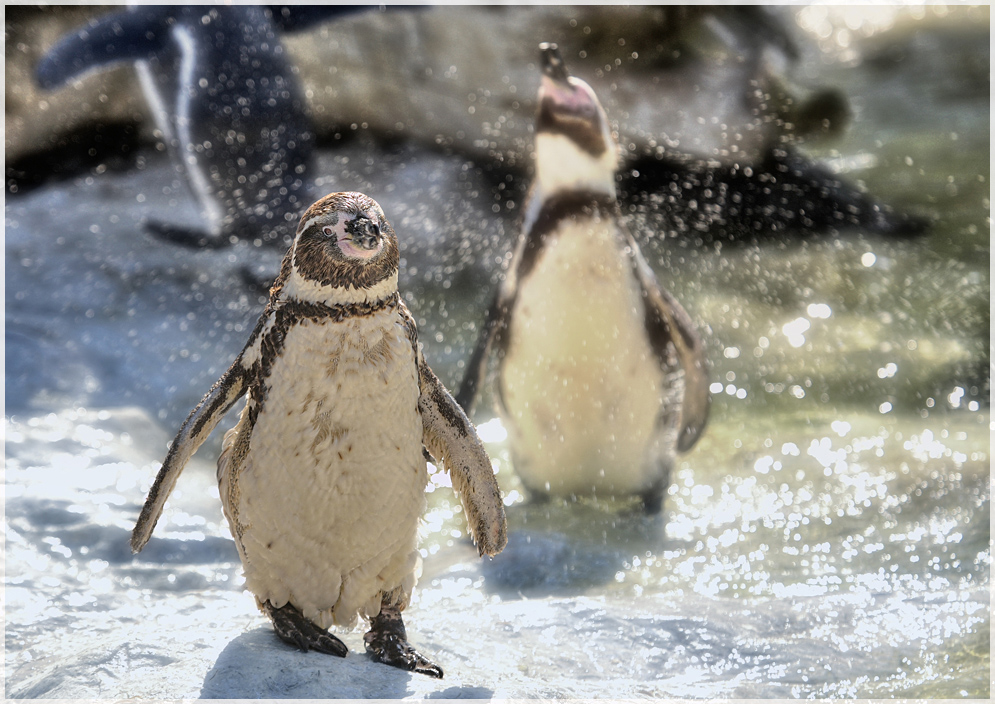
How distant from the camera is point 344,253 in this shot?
4.67 ft

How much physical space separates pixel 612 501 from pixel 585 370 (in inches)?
17.3

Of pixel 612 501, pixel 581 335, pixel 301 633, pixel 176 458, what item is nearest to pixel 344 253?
pixel 176 458

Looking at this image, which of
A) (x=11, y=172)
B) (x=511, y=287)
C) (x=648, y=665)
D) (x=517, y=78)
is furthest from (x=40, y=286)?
(x=648, y=665)

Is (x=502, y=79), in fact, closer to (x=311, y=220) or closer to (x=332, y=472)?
(x=311, y=220)

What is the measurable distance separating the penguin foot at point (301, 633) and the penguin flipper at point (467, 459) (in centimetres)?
31

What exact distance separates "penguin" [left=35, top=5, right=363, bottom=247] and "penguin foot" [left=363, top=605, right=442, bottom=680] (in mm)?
2920

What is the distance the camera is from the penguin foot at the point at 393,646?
1567mm

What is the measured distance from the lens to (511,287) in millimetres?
2797

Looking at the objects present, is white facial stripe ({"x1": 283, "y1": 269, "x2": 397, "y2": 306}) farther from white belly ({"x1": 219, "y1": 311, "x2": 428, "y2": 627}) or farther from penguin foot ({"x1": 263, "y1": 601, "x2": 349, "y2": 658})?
penguin foot ({"x1": 263, "y1": 601, "x2": 349, "y2": 658})

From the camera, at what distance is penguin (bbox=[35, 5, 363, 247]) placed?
436cm

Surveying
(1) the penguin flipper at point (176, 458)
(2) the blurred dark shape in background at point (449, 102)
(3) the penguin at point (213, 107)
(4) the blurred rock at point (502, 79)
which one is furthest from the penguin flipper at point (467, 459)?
(4) the blurred rock at point (502, 79)

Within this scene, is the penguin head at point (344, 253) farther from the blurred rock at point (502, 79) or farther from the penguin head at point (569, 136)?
the blurred rock at point (502, 79)

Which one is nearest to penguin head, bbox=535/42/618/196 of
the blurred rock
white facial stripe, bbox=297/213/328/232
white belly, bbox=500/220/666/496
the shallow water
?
white belly, bbox=500/220/666/496

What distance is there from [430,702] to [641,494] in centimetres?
153
